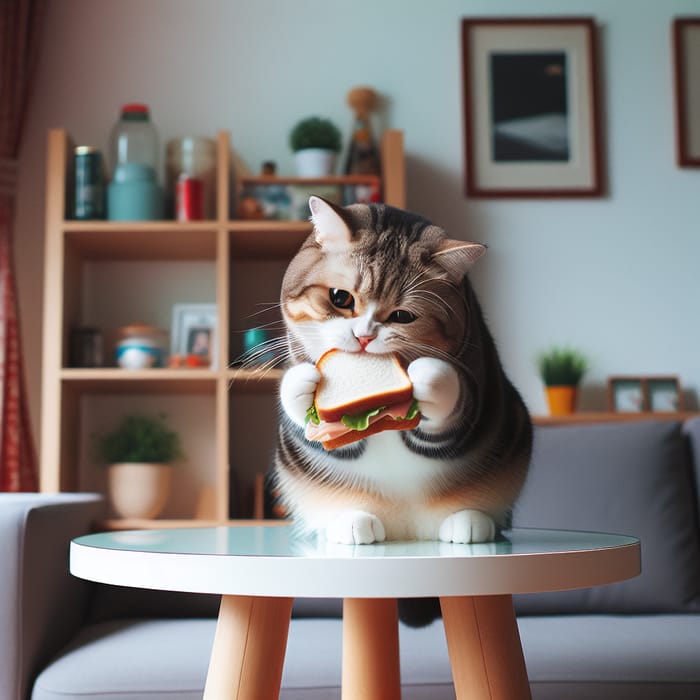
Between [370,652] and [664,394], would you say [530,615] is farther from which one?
[664,394]

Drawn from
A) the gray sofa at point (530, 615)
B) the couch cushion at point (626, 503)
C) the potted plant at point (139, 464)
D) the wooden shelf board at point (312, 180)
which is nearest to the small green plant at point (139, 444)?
the potted plant at point (139, 464)

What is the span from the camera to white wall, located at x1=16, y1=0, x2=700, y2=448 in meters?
2.44

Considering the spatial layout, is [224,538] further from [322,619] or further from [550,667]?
[322,619]

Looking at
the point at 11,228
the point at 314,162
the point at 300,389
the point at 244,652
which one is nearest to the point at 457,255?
the point at 300,389

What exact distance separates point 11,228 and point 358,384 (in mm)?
1828

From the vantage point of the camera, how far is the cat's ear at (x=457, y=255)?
2.65 ft

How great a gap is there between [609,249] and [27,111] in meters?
1.69

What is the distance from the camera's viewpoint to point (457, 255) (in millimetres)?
815

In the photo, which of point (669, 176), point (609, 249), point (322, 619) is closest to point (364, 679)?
point (322, 619)

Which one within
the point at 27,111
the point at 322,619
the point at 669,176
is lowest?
the point at 322,619

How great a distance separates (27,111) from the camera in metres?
2.44

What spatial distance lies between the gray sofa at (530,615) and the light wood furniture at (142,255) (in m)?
0.36

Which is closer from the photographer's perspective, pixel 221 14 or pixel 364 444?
pixel 364 444

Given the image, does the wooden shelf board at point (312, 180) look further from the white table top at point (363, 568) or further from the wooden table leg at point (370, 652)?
the white table top at point (363, 568)
